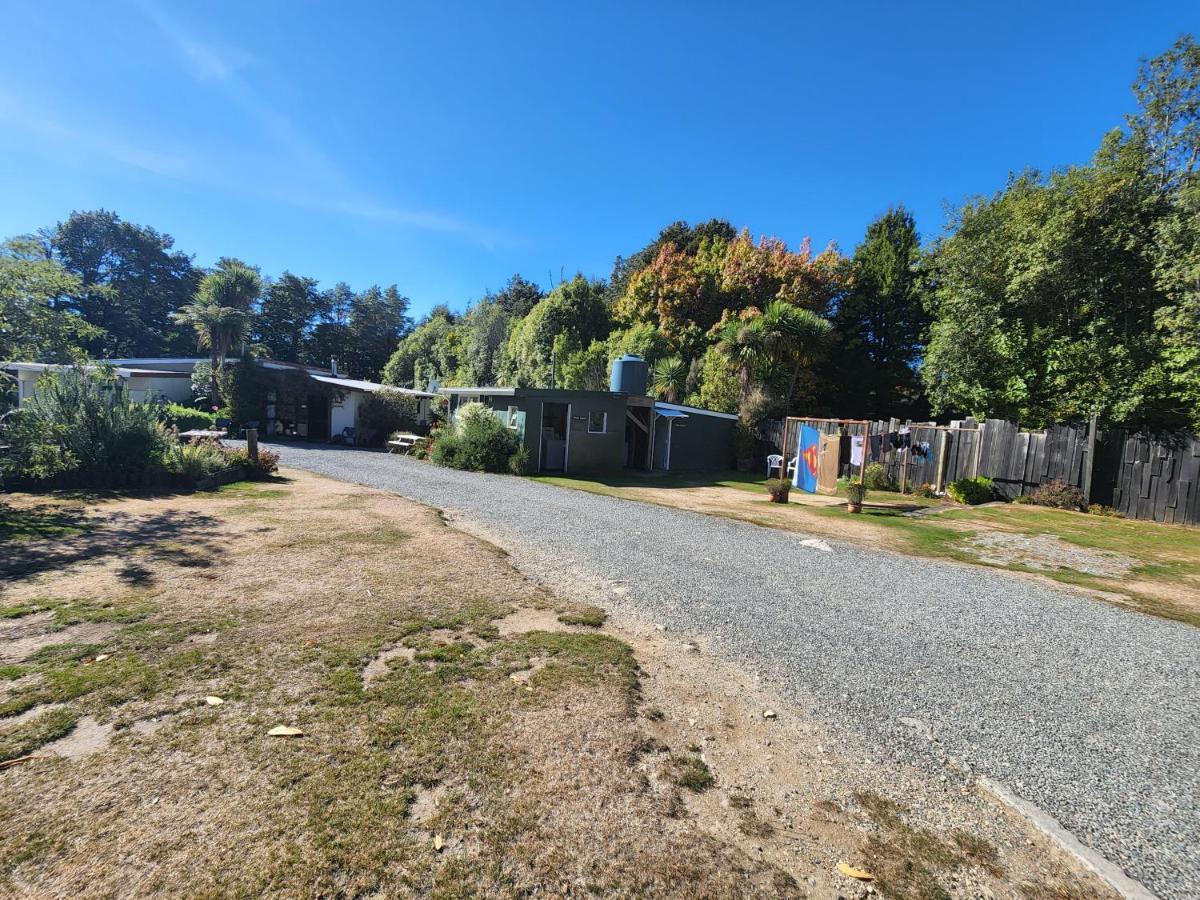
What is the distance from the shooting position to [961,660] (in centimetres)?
410

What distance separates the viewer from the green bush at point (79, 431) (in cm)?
922

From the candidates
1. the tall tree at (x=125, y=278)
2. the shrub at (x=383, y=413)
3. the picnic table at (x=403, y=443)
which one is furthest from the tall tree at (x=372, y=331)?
the picnic table at (x=403, y=443)

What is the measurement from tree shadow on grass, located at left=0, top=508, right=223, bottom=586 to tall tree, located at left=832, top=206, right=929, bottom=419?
2543cm

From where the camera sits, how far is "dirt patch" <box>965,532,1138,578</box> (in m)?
7.25

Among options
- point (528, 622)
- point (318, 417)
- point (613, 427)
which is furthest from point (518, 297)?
point (528, 622)

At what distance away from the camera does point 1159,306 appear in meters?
13.4

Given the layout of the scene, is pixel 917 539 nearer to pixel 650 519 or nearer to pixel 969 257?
pixel 650 519

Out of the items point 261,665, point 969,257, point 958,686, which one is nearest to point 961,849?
point 958,686

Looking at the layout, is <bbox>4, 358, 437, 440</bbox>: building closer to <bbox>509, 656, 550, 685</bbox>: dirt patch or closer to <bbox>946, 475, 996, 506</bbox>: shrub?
<bbox>946, 475, 996, 506</bbox>: shrub

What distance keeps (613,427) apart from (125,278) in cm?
4646

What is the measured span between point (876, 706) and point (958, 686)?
0.80 meters

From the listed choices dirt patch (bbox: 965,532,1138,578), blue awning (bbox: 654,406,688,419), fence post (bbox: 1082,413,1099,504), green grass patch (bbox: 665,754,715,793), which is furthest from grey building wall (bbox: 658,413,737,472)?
green grass patch (bbox: 665,754,715,793)

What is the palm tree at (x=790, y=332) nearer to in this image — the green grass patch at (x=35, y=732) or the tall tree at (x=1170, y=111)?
the tall tree at (x=1170, y=111)

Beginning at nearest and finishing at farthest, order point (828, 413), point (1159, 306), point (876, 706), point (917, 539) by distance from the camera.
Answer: point (876, 706) < point (917, 539) < point (1159, 306) < point (828, 413)
